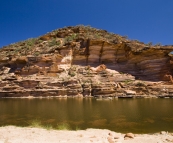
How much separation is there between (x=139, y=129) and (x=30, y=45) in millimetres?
51171

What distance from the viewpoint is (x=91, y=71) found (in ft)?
131

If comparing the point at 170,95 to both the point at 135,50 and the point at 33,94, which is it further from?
the point at 33,94

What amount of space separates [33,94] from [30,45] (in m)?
24.7

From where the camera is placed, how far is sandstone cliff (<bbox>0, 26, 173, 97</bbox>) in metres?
33.5

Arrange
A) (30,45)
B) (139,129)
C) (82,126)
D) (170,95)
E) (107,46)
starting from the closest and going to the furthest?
(139,129)
(82,126)
(170,95)
(107,46)
(30,45)

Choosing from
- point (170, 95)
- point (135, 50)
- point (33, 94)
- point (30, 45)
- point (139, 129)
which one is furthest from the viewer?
point (30, 45)

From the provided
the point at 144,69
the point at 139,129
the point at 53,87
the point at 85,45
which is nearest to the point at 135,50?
the point at 144,69

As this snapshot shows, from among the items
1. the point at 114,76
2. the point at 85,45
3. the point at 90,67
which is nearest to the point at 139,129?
the point at 114,76

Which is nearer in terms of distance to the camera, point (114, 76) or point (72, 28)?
point (114, 76)

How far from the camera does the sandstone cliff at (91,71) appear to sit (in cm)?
3350

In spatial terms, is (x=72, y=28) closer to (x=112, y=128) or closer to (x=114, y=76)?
(x=114, y=76)

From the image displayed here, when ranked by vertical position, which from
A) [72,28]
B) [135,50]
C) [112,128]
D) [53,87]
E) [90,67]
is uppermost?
[72,28]

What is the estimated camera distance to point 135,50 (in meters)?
40.1

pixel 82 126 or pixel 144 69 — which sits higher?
pixel 144 69
